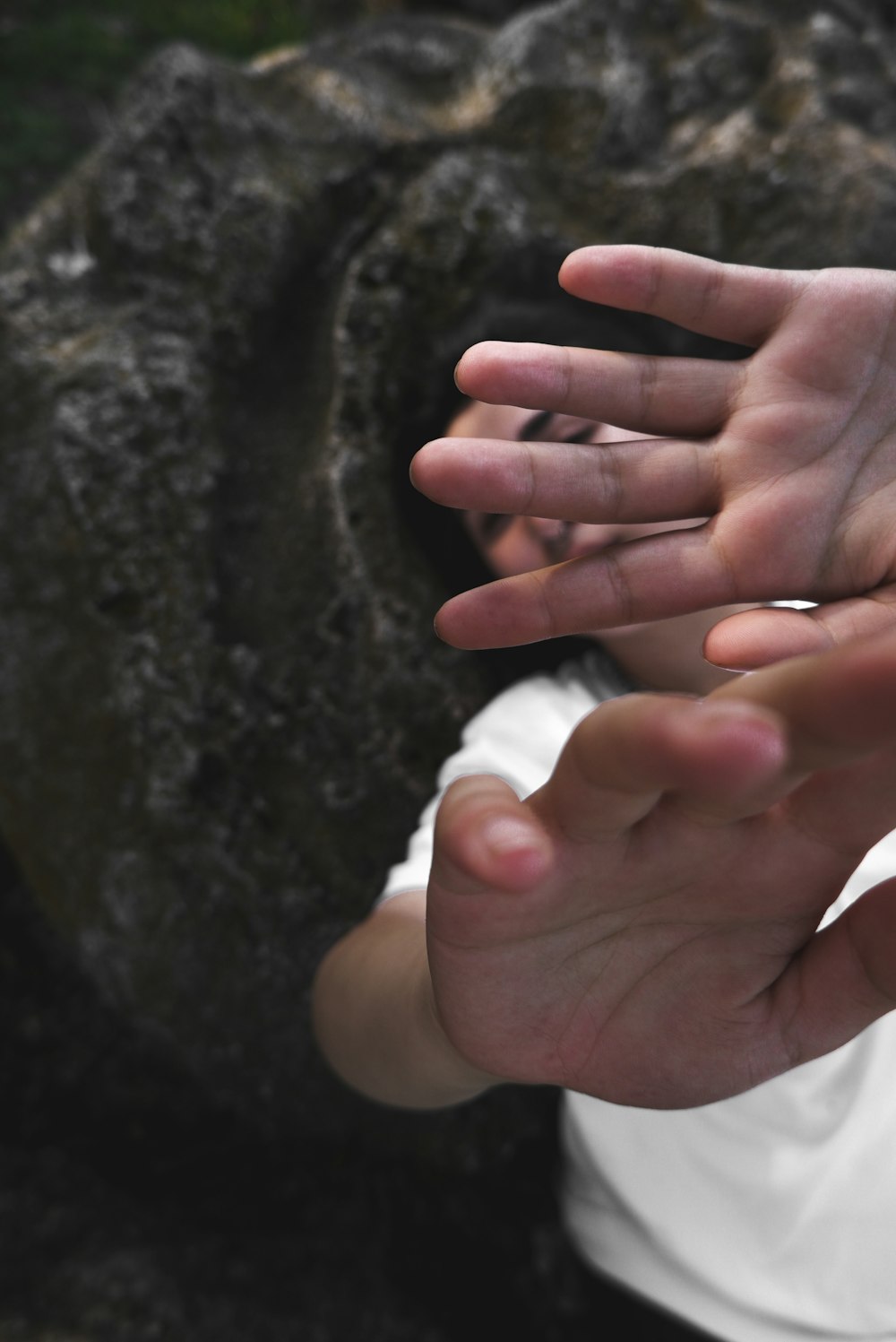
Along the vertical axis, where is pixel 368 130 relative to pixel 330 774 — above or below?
above

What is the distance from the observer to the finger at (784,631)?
2.77 ft

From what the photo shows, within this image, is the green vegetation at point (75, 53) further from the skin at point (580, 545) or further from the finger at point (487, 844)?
the finger at point (487, 844)

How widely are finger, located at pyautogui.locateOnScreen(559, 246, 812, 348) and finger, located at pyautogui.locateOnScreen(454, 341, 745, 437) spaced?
50mm

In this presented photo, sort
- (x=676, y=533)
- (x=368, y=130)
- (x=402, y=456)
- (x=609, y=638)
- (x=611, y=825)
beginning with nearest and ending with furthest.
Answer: (x=611, y=825), (x=676, y=533), (x=609, y=638), (x=402, y=456), (x=368, y=130)

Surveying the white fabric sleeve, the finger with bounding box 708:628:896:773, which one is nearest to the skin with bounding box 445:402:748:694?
the white fabric sleeve

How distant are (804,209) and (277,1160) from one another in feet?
7.21

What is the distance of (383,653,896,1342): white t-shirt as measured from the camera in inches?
44.9

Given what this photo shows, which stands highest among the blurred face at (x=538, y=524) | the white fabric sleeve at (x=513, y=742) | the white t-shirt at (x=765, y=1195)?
the blurred face at (x=538, y=524)

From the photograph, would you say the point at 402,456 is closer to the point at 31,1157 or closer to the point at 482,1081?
the point at 482,1081

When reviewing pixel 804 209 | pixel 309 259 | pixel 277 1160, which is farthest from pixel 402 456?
pixel 277 1160

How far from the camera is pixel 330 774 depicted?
1.52 m

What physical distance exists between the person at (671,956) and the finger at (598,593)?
22 mm

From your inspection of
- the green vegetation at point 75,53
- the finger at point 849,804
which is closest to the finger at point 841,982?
the finger at point 849,804

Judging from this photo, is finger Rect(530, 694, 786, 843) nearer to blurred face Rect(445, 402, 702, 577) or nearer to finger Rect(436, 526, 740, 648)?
finger Rect(436, 526, 740, 648)
